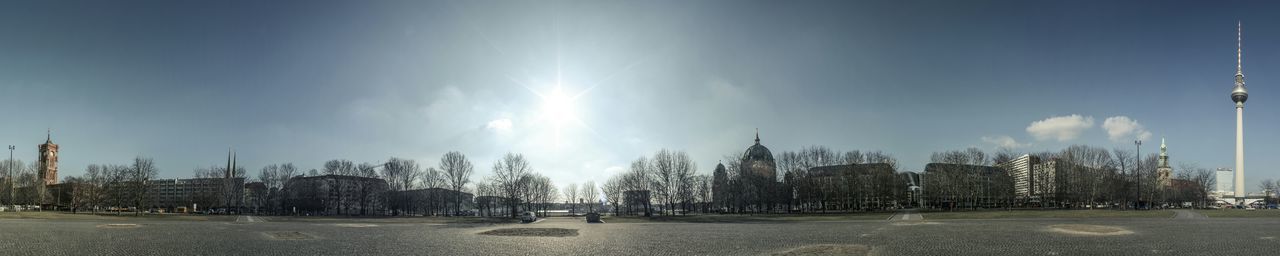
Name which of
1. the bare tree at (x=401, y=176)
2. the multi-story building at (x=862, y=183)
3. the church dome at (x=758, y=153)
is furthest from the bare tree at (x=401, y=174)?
the church dome at (x=758, y=153)

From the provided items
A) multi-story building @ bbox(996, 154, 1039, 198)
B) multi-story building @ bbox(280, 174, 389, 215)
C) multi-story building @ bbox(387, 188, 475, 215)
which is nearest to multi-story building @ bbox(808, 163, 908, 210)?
multi-story building @ bbox(996, 154, 1039, 198)

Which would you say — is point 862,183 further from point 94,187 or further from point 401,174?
point 94,187

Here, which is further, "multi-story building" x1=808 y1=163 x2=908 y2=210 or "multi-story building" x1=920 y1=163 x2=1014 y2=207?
"multi-story building" x1=808 y1=163 x2=908 y2=210

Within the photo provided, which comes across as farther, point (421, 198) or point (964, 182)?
point (421, 198)

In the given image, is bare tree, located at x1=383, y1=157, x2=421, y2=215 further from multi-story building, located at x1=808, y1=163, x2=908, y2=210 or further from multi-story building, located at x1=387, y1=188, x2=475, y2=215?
multi-story building, located at x1=808, y1=163, x2=908, y2=210

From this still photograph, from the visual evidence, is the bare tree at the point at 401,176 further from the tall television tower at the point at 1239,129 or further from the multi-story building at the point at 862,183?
the tall television tower at the point at 1239,129

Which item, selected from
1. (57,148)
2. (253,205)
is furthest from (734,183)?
(57,148)

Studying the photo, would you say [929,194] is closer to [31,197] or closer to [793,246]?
[793,246]

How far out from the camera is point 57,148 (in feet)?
477

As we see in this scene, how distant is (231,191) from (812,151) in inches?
3918

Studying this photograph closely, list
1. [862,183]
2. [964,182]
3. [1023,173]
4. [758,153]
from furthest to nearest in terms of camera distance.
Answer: [758,153] → [1023,173] → [862,183] → [964,182]

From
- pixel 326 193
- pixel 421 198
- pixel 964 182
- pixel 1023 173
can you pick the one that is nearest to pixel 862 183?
pixel 964 182

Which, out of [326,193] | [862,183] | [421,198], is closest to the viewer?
[862,183]

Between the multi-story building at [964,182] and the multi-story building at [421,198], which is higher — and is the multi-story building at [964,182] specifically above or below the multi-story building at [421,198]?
above
